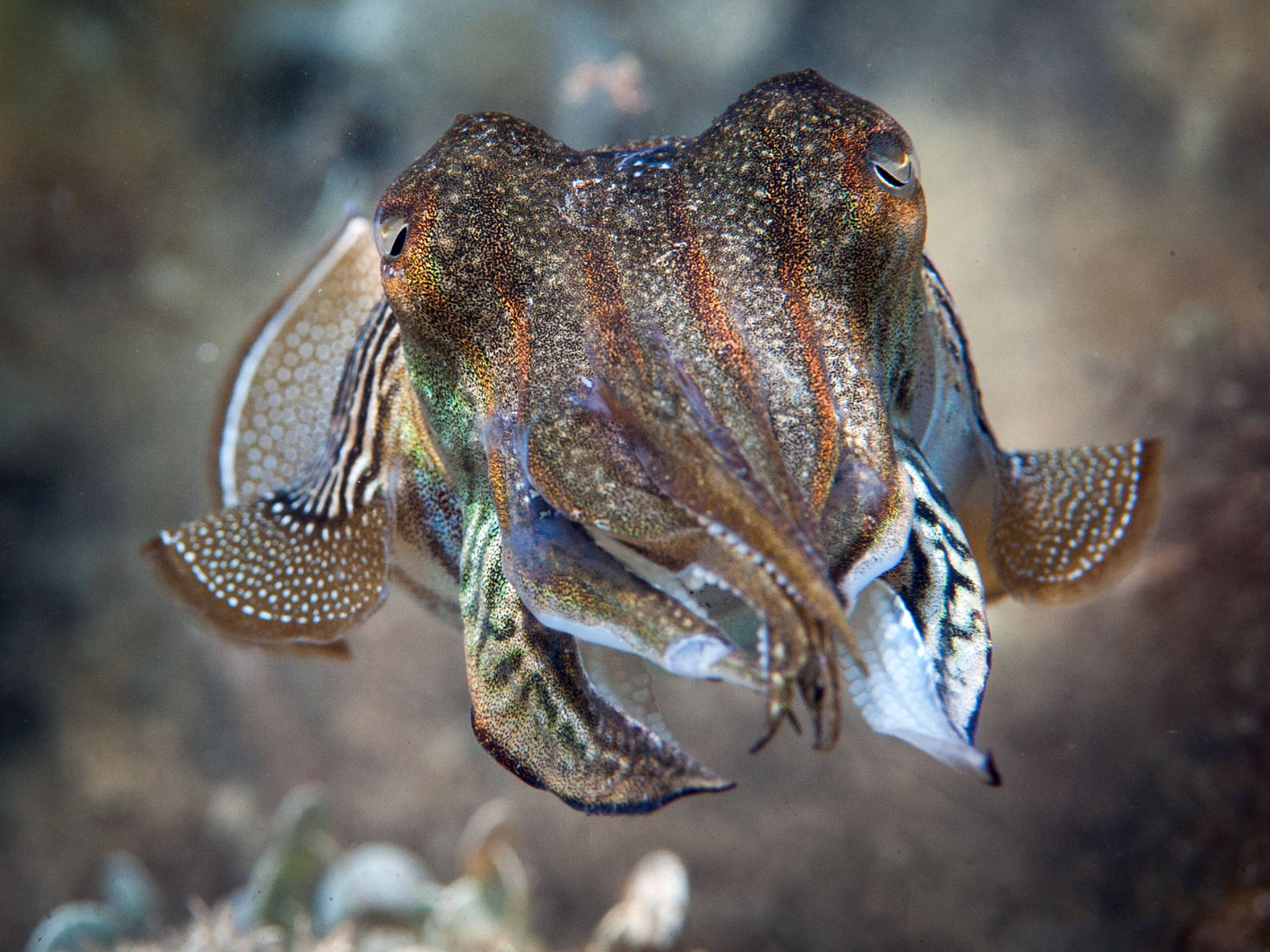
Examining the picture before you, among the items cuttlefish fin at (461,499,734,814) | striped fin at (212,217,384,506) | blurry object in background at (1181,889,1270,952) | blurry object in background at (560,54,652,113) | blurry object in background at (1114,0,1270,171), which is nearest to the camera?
cuttlefish fin at (461,499,734,814)

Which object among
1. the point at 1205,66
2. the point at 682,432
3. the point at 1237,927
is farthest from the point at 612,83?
the point at 1237,927

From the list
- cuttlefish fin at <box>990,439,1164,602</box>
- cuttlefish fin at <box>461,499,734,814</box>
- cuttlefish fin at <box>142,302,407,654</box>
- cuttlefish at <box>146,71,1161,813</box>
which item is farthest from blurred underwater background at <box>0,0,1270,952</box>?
cuttlefish fin at <box>461,499,734,814</box>

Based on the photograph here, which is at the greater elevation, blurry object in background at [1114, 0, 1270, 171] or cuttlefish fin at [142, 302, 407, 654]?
blurry object in background at [1114, 0, 1270, 171]

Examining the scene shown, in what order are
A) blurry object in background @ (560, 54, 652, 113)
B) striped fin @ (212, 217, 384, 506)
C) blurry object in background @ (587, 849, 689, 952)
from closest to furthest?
striped fin @ (212, 217, 384, 506), blurry object in background @ (587, 849, 689, 952), blurry object in background @ (560, 54, 652, 113)

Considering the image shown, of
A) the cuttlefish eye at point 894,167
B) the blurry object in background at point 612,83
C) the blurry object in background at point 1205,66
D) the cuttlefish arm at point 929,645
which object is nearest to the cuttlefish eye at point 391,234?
the cuttlefish eye at point 894,167

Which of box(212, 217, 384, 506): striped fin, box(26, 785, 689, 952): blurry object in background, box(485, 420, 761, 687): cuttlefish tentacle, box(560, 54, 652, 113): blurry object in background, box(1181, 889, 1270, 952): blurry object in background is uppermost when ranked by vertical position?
box(560, 54, 652, 113): blurry object in background

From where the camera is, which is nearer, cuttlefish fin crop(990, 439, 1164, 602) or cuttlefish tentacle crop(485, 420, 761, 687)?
cuttlefish tentacle crop(485, 420, 761, 687)

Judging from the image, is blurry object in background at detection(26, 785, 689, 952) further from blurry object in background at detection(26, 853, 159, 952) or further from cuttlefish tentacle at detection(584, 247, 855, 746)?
cuttlefish tentacle at detection(584, 247, 855, 746)
